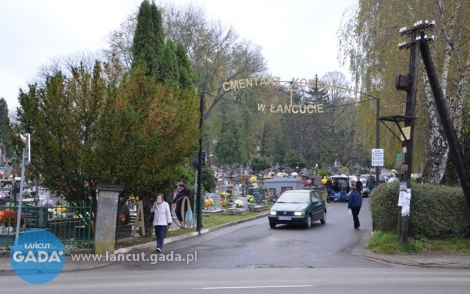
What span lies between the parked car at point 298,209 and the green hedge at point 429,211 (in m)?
4.80

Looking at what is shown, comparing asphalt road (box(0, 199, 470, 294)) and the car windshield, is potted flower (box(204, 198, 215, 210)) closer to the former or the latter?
the car windshield

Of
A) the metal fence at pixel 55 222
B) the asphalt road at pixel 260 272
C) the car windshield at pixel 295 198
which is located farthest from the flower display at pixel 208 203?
the metal fence at pixel 55 222

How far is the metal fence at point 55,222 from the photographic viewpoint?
14398 mm

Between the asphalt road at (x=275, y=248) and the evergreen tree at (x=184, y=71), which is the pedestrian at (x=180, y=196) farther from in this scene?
the evergreen tree at (x=184, y=71)

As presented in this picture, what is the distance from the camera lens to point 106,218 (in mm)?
14539

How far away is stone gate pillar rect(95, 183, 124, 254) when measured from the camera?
47.4ft

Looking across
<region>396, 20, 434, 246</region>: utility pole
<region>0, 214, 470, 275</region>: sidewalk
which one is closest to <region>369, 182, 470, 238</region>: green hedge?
<region>396, 20, 434, 246</region>: utility pole

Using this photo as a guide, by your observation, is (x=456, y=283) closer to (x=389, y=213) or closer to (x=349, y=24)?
(x=389, y=213)

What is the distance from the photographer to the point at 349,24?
81.0 feet

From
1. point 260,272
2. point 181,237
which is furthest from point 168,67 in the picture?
point 260,272

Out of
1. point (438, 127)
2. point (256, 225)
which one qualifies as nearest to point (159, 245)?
point (256, 225)

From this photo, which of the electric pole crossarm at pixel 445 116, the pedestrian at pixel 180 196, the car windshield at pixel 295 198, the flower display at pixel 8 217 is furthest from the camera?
the car windshield at pixel 295 198

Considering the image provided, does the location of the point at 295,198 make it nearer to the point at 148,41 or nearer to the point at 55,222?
the point at 148,41

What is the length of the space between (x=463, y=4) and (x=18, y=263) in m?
16.7
